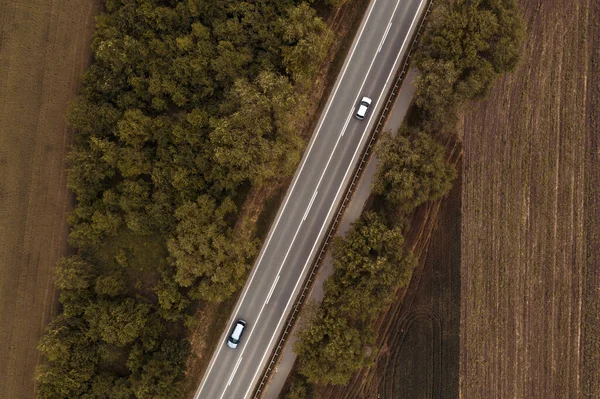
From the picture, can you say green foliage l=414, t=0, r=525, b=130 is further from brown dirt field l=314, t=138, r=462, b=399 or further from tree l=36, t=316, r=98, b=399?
tree l=36, t=316, r=98, b=399

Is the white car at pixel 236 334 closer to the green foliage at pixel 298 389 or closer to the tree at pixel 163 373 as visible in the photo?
the tree at pixel 163 373

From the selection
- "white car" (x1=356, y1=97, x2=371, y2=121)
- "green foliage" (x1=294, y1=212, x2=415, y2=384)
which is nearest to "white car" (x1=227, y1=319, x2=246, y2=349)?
"green foliage" (x1=294, y1=212, x2=415, y2=384)

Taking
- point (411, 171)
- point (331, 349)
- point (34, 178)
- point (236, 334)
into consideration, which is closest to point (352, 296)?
point (331, 349)

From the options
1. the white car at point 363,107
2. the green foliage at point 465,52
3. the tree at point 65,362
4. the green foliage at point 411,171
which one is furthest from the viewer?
the white car at point 363,107

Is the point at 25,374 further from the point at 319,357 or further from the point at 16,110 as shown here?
the point at 319,357

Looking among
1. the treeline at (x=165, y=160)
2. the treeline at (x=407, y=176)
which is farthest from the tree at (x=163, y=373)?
the treeline at (x=407, y=176)

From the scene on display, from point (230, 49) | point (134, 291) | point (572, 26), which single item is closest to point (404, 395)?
point (134, 291)
